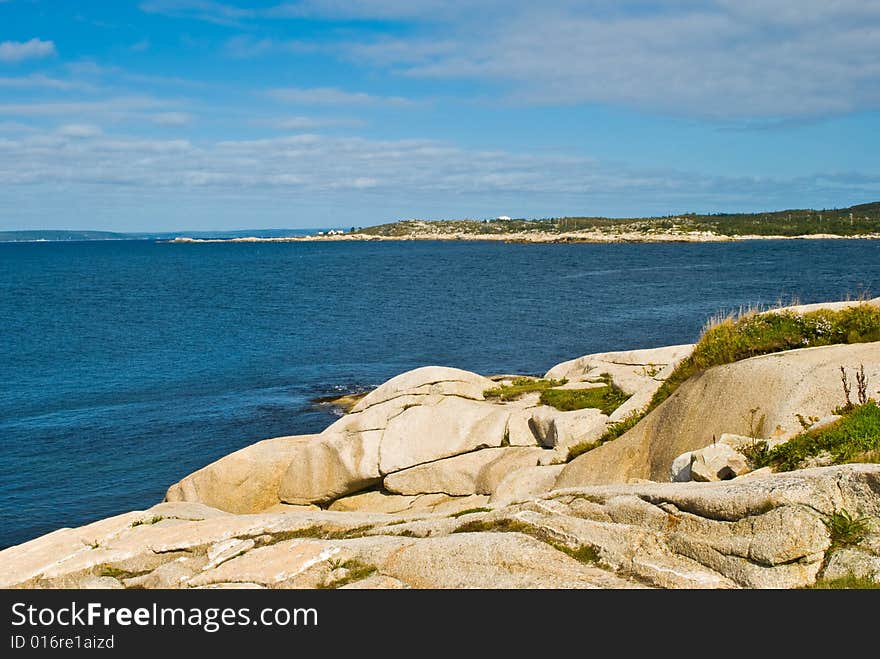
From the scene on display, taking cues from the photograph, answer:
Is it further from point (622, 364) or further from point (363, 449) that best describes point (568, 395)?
point (363, 449)

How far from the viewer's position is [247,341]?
224 feet

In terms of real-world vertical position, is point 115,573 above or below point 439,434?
above

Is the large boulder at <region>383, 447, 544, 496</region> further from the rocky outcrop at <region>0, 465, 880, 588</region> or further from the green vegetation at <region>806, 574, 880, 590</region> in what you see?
the green vegetation at <region>806, 574, 880, 590</region>

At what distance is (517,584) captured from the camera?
9102 mm

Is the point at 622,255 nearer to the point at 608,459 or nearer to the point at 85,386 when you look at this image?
the point at 85,386

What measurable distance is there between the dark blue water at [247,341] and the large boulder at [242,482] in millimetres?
4701

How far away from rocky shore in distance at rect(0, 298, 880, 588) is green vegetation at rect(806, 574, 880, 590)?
9 centimetres

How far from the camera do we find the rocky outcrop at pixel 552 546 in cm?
→ 894

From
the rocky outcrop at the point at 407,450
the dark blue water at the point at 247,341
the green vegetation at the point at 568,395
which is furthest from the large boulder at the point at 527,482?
the dark blue water at the point at 247,341

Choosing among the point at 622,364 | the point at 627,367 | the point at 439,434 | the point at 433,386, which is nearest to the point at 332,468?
the point at 439,434

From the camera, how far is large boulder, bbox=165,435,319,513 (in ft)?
88.8

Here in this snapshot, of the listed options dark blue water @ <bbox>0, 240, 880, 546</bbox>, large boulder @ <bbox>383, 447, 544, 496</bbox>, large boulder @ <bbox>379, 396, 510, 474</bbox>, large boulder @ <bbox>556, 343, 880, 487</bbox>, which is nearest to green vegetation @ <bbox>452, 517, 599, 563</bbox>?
large boulder @ <bbox>556, 343, 880, 487</bbox>

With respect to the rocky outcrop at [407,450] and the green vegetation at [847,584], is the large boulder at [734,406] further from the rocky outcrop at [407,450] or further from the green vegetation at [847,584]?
the green vegetation at [847,584]

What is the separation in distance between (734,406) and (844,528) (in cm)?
684
